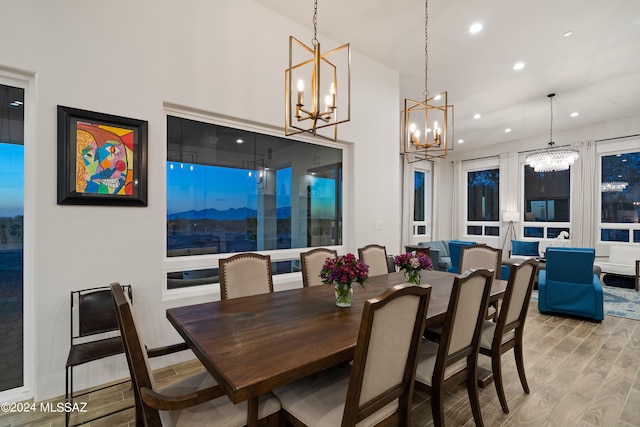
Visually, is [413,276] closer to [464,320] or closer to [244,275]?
[464,320]

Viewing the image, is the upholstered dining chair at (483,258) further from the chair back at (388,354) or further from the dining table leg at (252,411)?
the dining table leg at (252,411)

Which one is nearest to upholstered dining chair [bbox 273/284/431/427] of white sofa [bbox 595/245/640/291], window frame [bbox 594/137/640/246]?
white sofa [bbox 595/245/640/291]

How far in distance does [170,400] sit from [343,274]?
43.5 inches

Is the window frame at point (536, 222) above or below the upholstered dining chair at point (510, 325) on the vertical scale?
above

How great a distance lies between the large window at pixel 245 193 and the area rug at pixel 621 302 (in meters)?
4.17

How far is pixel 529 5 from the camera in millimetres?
3188

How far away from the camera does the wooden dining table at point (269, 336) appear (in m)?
1.18

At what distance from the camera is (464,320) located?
5.85ft

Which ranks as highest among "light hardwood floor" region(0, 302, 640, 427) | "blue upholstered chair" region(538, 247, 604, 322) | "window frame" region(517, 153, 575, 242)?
"window frame" region(517, 153, 575, 242)

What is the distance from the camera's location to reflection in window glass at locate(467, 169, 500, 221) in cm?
884

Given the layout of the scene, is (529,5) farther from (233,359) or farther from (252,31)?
(233,359)

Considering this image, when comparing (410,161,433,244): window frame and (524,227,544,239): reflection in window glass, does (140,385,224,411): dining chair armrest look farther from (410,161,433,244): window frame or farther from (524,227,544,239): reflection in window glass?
(524,227,544,239): reflection in window glass

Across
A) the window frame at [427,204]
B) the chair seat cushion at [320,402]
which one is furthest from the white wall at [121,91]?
the window frame at [427,204]

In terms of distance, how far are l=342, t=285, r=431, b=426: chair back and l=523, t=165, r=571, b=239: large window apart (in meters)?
8.26
